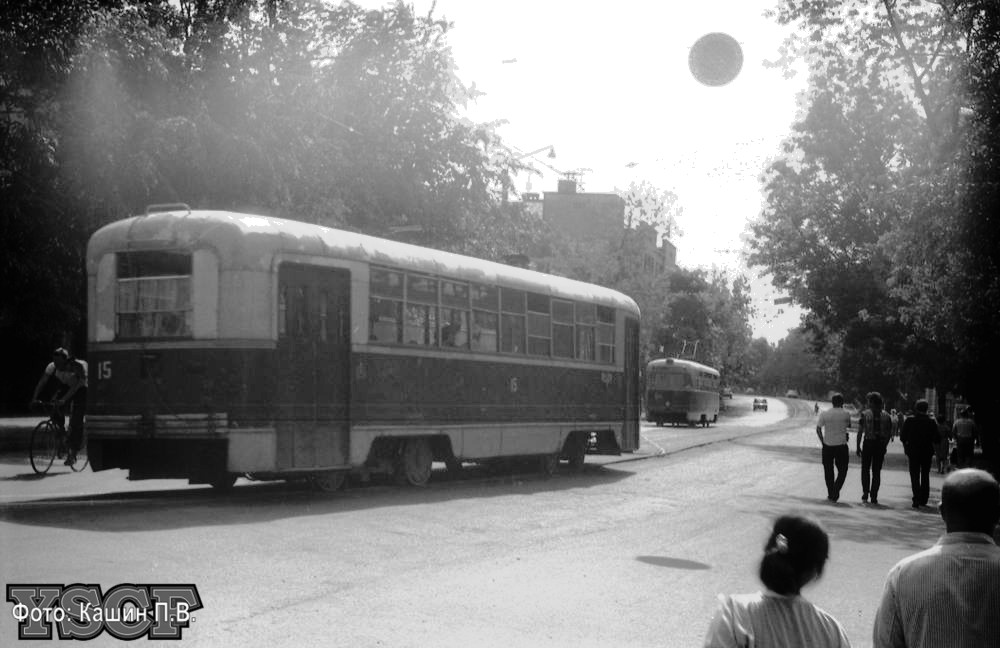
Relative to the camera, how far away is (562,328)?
→ 77.2 feet

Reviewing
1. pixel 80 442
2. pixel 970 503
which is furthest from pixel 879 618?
pixel 80 442

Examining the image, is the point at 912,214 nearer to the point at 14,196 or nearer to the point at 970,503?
the point at 14,196

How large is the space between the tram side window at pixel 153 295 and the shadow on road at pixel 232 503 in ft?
6.84

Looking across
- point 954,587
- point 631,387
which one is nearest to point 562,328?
point 631,387

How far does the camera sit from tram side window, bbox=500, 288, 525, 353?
2123 cm

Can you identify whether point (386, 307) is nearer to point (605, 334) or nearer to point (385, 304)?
point (385, 304)

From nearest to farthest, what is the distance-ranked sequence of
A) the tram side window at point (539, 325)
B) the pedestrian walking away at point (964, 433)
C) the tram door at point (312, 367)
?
the tram door at point (312, 367) → the tram side window at point (539, 325) → the pedestrian walking away at point (964, 433)

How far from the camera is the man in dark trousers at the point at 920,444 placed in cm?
2158

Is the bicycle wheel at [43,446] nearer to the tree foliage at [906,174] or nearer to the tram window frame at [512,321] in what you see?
the tram window frame at [512,321]

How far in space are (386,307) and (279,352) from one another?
7.72ft

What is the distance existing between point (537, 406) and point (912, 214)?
289 inches

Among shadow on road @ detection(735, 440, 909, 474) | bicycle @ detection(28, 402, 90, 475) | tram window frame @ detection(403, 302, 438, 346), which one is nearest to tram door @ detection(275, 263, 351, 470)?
tram window frame @ detection(403, 302, 438, 346)

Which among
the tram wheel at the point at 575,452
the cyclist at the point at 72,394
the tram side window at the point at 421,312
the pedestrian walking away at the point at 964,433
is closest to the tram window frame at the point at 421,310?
the tram side window at the point at 421,312

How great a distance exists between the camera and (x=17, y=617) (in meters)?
8.11
